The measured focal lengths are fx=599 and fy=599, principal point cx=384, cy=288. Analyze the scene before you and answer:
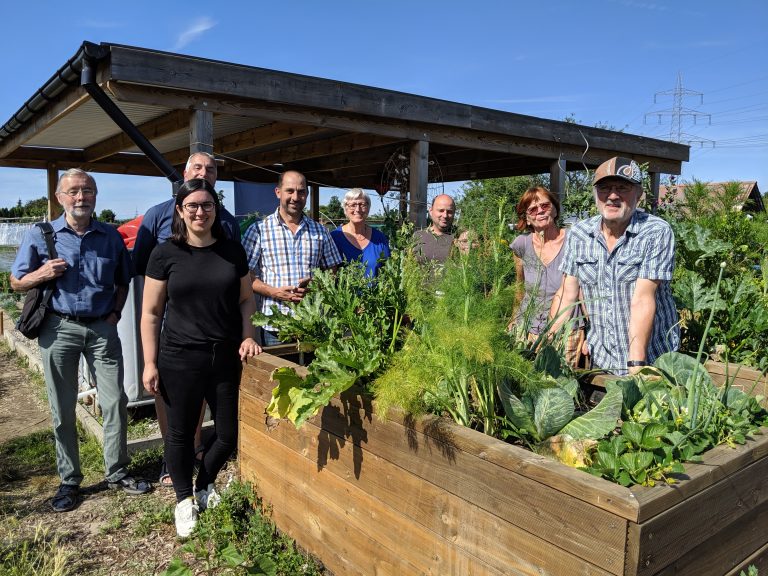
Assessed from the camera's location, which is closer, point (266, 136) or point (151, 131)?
point (151, 131)

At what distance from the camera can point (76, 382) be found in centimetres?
360

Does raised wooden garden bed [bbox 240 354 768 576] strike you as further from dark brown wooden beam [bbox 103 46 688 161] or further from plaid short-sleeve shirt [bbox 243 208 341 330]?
dark brown wooden beam [bbox 103 46 688 161]

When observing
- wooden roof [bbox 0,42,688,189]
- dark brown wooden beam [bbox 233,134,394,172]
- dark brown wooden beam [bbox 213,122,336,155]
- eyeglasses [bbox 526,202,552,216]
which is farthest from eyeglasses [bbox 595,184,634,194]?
dark brown wooden beam [bbox 233,134,394,172]

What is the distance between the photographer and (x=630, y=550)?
133 centimetres

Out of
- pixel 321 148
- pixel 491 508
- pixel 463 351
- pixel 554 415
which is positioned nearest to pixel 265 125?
pixel 321 148

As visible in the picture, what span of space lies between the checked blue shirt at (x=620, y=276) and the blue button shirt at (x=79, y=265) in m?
2.59

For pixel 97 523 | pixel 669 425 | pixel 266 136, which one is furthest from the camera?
pixel 266 136

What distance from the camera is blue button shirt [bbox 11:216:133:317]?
342 centimetres

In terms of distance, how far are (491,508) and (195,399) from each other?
1788 mm

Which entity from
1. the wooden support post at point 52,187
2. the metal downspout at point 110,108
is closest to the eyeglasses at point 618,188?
the metal downspout at point 110,108

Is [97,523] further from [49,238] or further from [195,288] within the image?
[49,238]

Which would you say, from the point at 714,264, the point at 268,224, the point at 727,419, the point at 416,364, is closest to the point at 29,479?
the point at 268,224

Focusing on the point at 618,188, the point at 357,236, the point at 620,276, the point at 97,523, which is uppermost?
the point at 618,188

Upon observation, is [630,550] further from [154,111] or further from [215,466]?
[154,111]
